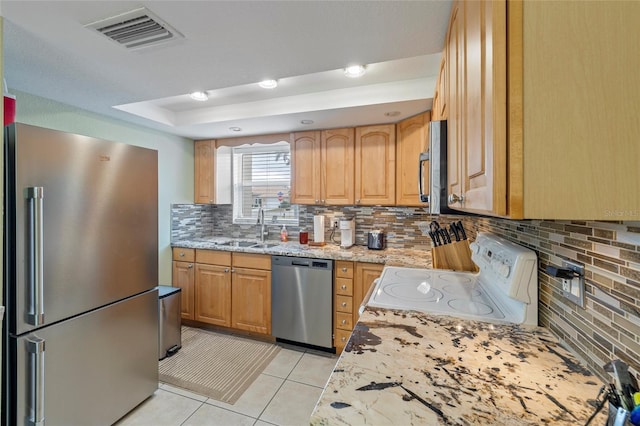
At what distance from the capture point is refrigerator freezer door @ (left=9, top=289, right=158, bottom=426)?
130 centimetres

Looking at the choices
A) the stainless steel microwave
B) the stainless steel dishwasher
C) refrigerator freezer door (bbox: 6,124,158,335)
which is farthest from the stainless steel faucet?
the stainless steel microwave

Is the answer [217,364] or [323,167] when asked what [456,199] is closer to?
[323,167]

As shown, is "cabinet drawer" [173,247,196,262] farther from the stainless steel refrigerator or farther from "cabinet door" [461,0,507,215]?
"cabinet door" [461,0,507,215]

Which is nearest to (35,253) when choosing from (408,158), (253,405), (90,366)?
(90,366)

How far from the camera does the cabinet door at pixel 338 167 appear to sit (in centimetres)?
276

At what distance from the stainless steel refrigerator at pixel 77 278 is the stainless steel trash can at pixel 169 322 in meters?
0.48

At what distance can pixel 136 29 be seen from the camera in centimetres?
127

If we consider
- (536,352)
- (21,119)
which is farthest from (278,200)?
(536,352)

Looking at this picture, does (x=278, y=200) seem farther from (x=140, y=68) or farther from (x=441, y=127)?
(x=441, y=127)

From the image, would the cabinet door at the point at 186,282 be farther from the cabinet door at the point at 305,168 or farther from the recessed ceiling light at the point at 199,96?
the recessed ceiling light at the point at 199,96

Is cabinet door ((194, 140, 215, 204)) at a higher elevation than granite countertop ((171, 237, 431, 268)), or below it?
higher

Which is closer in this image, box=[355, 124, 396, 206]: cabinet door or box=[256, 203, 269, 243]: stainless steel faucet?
box=[355, 124, 396, 206]: cabinet door

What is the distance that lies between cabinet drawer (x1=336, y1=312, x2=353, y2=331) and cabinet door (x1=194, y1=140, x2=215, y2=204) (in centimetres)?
209

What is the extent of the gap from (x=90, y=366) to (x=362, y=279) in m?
1.92
